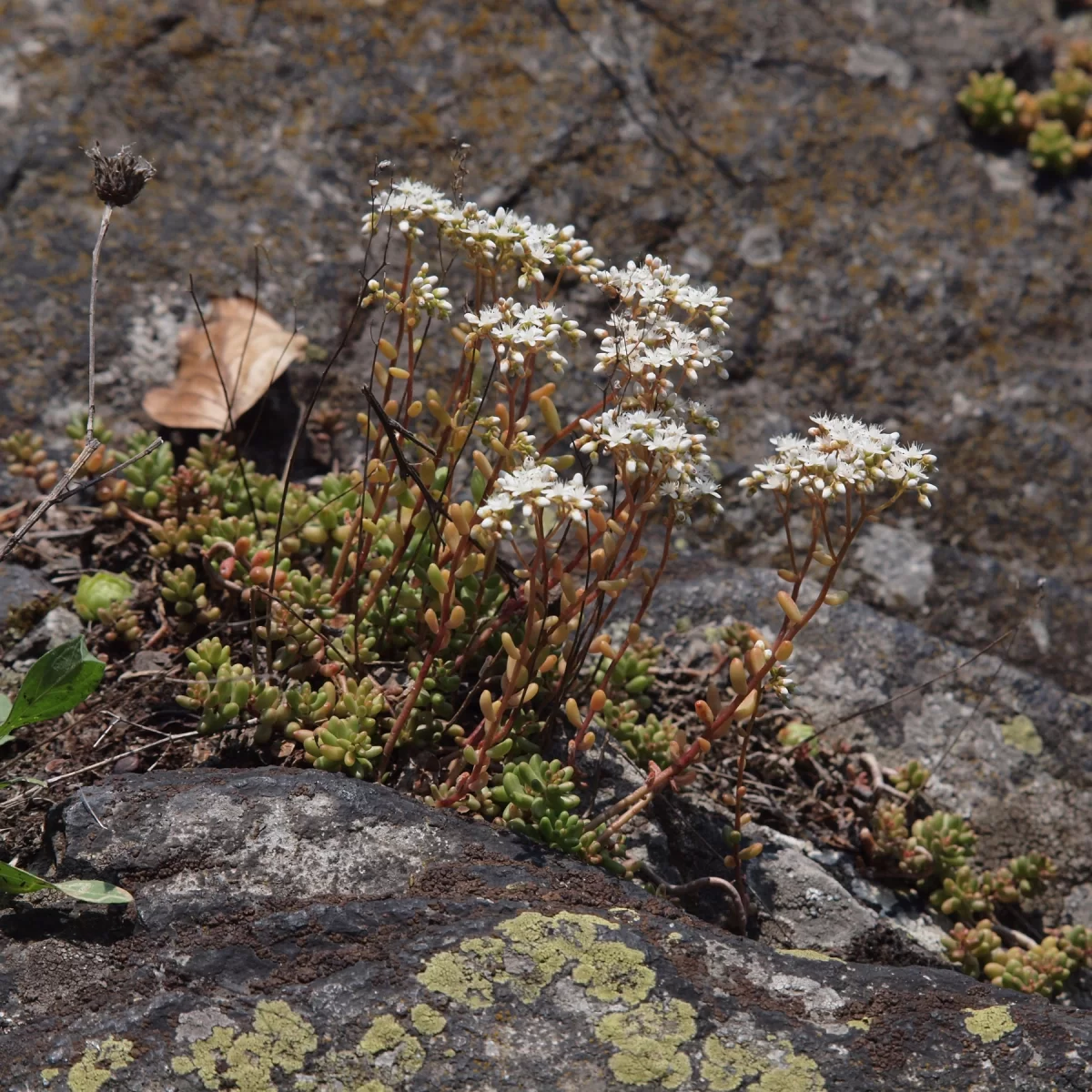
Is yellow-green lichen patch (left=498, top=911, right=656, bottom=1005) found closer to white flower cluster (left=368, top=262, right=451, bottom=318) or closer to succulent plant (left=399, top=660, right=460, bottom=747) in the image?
succulent plant (left=399, top=660, right=460, bottom=747)

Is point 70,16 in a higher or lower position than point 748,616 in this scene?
higher

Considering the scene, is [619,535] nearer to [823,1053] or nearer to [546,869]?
[546,869]

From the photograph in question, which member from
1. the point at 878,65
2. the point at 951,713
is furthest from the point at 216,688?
the point at 878,65

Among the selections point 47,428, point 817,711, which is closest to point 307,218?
point 47,428

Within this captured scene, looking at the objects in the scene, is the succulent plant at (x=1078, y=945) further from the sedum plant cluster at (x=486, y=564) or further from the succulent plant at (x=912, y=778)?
the sedum plant cluster at (x=486, y=564)

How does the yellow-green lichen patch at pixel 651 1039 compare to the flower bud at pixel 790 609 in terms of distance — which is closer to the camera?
the yellow-green lichen patch at pixel 651 1039

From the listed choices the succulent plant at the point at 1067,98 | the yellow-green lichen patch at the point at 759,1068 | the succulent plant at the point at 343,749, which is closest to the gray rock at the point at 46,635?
the succulent plant at the point at 343,749
